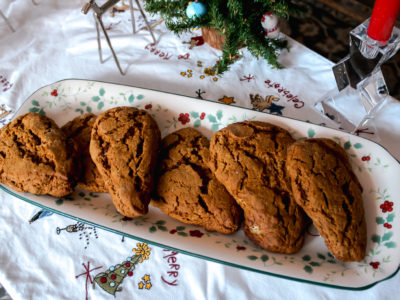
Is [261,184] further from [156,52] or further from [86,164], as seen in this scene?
[156,52]

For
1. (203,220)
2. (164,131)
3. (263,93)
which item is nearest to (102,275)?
(203,220)

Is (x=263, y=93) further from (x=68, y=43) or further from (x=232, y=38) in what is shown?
(x=68, y=43)

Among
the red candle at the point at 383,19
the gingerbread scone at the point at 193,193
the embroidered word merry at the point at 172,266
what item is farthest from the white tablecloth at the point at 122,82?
the red candle at the point at 383,19

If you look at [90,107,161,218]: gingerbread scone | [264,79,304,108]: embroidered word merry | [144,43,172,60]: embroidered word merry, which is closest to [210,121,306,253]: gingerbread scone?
[90,107,161,218]: gingerbread scone

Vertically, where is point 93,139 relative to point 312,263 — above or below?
above

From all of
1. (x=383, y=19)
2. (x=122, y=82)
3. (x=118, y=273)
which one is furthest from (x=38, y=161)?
(x=383, y=19)

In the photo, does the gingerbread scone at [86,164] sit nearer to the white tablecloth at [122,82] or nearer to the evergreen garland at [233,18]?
the white tablecloth at [122,82]

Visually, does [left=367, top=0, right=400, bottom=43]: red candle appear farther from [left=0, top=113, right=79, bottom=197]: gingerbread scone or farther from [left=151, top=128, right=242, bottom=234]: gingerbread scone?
[left=0, top=113, right=79, bottom=197]: gingerbread scone
